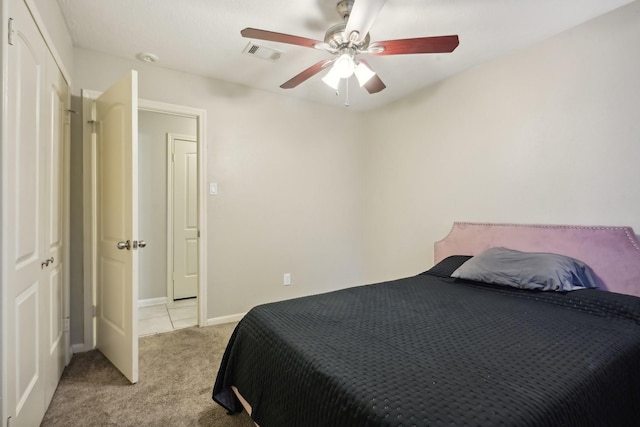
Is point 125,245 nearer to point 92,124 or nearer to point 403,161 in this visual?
point 92,124

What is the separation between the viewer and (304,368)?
3.60 ft

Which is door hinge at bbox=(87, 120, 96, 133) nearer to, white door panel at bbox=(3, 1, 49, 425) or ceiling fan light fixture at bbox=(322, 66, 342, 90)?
white door panel at bbox=(3, 1, 49, 425)

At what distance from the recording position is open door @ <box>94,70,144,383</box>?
1.90m

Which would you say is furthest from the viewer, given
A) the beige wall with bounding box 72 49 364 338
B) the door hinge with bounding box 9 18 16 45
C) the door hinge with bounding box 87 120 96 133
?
the beige wall with bounding box 72 49 364 338

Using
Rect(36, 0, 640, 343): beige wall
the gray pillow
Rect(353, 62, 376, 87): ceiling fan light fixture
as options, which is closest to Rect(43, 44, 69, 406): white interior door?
Rect(36, 0, 640, 343): beige wall

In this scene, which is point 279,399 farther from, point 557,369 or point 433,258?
point 433,258

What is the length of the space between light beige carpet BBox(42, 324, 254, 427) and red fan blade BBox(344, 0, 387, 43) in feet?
7.06

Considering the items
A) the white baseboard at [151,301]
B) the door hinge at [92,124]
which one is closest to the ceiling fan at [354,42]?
the door hinge at [92,124]

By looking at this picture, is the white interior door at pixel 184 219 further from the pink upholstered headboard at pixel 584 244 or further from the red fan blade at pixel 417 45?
the pink upholstered headboard at pixel 584 244

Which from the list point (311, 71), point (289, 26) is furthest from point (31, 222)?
point (289, 26)

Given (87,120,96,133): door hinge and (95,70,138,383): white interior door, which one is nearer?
(95,70,138,383): white interior door

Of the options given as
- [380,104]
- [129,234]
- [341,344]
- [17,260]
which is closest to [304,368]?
[341,344]

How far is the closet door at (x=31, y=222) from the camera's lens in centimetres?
119

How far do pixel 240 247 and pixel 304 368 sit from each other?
2119 mm
